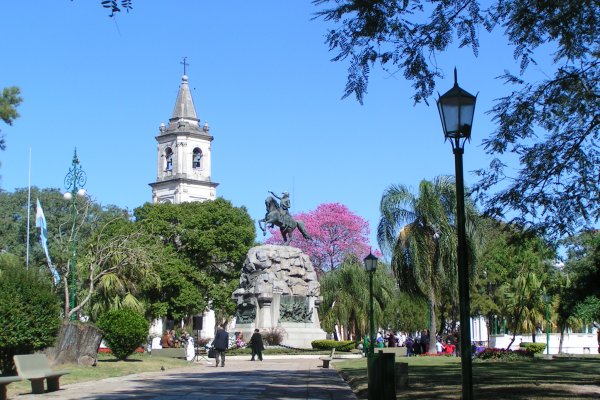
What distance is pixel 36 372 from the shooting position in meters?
16.7

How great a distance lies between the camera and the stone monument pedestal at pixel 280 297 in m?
42.2

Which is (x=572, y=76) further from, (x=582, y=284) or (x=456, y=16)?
(x=582, y=284)

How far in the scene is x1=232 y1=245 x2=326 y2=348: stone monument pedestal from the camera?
138ft

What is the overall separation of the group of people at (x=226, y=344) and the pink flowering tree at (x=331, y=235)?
35749 millimetres

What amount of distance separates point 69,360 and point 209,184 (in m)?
80.1

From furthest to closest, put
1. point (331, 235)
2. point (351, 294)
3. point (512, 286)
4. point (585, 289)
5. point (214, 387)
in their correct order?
point (331, 235) < point (512, 286) < point (351, 294) < point (585, 289) < point (214, 387)

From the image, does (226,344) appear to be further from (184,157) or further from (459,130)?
(184,157)

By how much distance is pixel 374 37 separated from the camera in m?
13.7

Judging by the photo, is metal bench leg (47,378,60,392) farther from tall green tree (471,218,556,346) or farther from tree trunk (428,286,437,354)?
tall green tree (471,218,556,346)

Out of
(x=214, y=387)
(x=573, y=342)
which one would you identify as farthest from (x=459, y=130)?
(x=573, y=342)

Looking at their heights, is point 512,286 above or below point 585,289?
above

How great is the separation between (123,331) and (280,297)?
47.4 feet

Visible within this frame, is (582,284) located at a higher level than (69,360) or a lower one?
higher

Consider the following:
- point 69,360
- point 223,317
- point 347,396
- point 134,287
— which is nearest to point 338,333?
point 223,317
